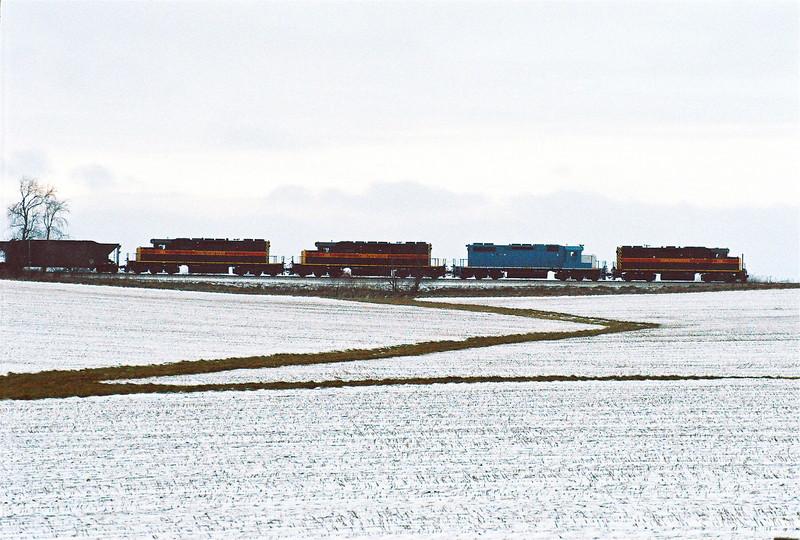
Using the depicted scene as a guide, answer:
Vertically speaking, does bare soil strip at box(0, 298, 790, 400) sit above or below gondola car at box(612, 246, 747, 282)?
below

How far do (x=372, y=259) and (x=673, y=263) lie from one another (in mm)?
24076

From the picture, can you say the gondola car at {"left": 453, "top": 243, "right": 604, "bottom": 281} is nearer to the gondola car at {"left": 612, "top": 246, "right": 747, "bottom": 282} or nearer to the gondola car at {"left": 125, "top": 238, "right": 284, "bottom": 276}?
the gondola car at {"left": 612, "top": 246, "right": 747, "bottom": 282}

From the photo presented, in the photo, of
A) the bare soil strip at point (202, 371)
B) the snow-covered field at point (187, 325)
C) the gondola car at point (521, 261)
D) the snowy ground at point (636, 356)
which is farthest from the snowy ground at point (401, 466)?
the gondola car at point (521, 261)

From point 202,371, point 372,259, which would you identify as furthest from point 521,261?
point 202,371

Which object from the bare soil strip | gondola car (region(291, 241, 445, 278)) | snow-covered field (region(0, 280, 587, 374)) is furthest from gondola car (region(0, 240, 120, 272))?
the bare soil strip

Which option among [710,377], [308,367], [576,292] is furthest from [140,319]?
[576,292]

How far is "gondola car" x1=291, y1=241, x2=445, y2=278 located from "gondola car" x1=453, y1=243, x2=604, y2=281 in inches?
108

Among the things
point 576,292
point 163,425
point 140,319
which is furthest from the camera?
point 576,292

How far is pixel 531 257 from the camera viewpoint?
65.0m

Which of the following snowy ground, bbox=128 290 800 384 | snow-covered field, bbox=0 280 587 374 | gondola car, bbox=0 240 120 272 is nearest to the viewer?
snowy ground, bbox=128 290 800 384

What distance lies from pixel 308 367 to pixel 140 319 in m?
12.0

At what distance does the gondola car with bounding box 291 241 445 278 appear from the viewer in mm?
64875

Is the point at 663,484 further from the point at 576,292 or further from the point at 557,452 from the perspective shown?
the point at 576,292

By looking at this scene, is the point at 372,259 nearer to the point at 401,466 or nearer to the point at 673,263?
the point at 673,263
